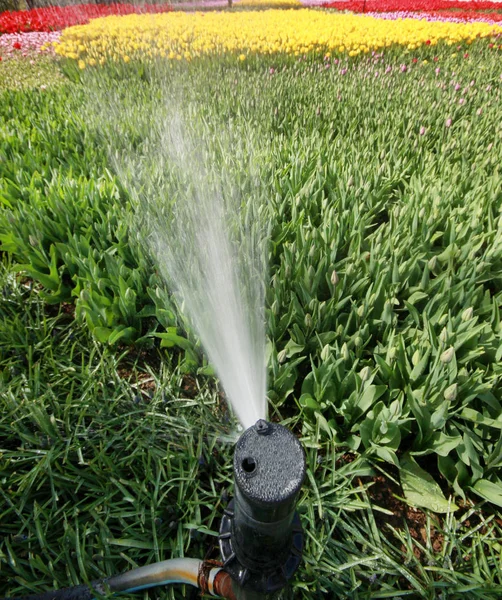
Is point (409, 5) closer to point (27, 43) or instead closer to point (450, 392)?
point (27, 43)

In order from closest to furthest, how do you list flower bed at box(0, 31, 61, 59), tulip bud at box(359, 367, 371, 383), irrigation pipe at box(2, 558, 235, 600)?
irrigation pipe at box(2, 558, 235, 600) → tulip bud at box(359, 367, 371, 383) → flower bed at box(0, 31, 61, 59)

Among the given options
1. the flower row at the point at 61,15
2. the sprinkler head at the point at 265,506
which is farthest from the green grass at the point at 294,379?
the flower row at the point at 61,15

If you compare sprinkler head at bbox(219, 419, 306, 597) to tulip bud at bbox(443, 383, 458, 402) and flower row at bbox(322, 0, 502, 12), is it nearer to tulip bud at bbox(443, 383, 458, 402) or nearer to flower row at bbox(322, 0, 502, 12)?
tulip bud at bbox(443, 383, 458, 402)

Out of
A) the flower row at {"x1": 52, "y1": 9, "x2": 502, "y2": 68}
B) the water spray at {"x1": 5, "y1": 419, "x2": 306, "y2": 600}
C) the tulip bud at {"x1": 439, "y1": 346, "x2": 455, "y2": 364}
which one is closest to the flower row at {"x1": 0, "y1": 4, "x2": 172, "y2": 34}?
the flower row at {"x1": 52, "y1": 9, "x2": 502, "y2": 68}

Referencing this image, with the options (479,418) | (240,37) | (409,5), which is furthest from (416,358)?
(409,5)

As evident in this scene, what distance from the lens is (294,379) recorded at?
1.55m

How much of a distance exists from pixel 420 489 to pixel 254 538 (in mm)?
837

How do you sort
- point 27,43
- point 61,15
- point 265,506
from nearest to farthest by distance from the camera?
1. point 265,506
2. point 27,43
3. point 61,15

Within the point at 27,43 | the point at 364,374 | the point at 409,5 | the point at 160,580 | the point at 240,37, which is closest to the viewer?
the point at 160,580

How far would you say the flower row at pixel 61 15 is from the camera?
30.8 feet

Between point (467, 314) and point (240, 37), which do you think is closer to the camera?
point (467, 314)

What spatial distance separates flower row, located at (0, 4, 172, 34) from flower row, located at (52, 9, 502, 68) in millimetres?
2555

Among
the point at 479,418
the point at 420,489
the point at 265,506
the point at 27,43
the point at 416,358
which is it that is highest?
the point at 27,43

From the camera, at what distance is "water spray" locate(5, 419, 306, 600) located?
64 centimetres
